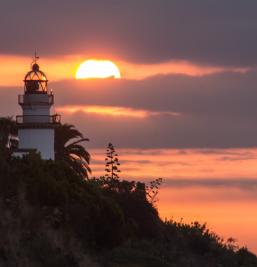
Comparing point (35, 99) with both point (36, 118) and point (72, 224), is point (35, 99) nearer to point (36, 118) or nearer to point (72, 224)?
point (36, 118)

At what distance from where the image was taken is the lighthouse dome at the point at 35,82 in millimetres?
75750

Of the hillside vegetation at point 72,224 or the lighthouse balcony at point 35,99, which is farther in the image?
the lighthouse balcony at point 35,99

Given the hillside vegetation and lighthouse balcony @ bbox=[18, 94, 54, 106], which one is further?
lighthouse balcony @ bbox=[18, 94, 54, 106]

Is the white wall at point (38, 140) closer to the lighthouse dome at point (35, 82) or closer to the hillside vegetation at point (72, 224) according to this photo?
the lighthouse dome at point (35, 82)

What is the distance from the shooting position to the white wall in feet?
248

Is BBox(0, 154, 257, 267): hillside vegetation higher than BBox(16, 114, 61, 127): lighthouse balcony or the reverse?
the reverse

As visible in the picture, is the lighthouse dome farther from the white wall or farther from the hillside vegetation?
the hillside vegetation

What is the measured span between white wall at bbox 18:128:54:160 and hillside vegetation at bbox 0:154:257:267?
673 centimetres

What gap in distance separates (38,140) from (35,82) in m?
3.22

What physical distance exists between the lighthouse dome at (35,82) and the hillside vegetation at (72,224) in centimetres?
849

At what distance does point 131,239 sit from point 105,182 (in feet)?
26.6

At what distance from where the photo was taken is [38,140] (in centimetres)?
7562

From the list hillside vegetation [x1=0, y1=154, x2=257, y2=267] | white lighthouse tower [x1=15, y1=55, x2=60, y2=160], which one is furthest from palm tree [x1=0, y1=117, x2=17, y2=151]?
hillside vegetation [x1=0, y1=154, x2=257, y2=267]

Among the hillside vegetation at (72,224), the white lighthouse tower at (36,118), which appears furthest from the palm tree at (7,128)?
the hillside vegetation at (72,224)
